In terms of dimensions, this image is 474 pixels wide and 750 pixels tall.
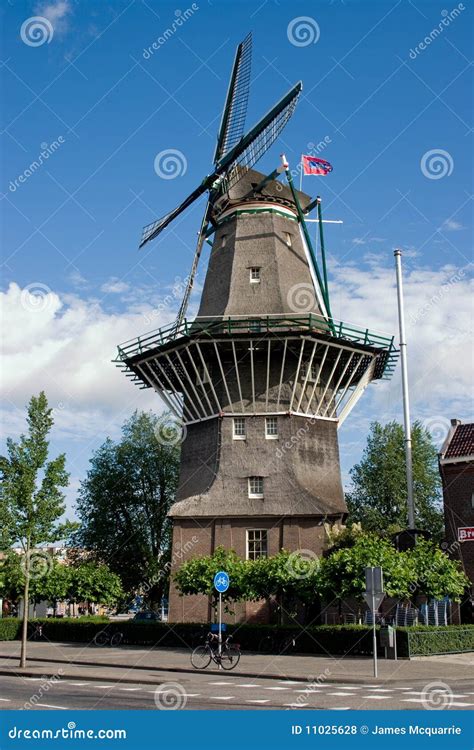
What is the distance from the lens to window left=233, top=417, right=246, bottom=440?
37344 millimetres

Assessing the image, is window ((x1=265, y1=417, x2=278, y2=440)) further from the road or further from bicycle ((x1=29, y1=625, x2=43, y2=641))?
the road

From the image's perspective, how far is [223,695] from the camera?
52.6 ft

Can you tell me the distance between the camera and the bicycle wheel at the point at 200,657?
23.1 meters

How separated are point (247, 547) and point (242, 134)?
23312 mm

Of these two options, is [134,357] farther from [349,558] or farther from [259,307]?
[349,558]

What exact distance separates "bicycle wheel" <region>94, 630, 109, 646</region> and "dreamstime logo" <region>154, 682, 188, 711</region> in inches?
665

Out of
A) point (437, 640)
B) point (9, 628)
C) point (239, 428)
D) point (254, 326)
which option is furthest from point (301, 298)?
point (9, 628)

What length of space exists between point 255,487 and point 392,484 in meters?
27.4

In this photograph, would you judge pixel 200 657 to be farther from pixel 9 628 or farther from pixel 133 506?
pixel 133 506

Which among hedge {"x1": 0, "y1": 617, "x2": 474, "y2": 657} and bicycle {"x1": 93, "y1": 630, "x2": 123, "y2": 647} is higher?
hedge {"x1": 0, "y1": 617, "x2": 474, "y2": 657}

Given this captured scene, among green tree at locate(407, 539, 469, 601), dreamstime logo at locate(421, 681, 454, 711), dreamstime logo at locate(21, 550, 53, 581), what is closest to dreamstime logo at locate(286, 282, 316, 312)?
green tree at locate(407, 539, 469, 601)

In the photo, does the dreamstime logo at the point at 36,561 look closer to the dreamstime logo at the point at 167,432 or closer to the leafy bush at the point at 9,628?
the leafy bush at the point at 9,628

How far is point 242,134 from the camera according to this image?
4384 cm

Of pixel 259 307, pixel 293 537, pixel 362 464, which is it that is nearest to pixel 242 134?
pixel 259 307
